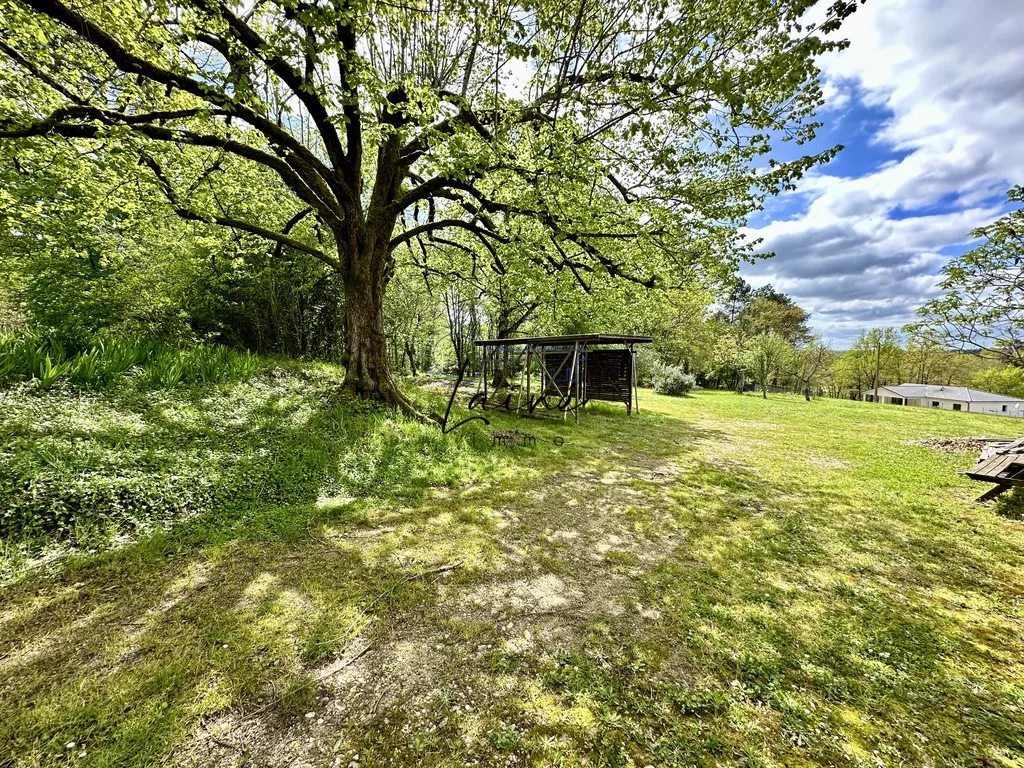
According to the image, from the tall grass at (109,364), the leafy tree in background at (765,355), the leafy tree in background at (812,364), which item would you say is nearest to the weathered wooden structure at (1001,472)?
the tall grass at (109,364)

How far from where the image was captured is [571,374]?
34.8 ft

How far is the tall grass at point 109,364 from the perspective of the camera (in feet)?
15.5

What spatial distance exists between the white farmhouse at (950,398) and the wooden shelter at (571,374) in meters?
44.1

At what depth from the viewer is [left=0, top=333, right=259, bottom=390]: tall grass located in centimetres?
473

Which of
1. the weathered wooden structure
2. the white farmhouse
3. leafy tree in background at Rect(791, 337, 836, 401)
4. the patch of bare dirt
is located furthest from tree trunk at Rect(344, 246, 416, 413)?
the white farmhouse

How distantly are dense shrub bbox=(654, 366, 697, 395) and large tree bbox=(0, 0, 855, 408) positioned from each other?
1688cm

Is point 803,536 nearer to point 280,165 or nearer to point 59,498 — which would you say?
A: point 59,498

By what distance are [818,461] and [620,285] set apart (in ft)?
17.9

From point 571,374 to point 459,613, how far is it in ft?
27.4

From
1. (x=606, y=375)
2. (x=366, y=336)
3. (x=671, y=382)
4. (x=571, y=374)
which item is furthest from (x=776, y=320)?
(x=366, y=336)

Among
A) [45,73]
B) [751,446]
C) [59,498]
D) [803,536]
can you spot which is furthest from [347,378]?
[751,446]

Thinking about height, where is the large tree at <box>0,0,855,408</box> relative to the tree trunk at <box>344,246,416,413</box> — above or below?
above

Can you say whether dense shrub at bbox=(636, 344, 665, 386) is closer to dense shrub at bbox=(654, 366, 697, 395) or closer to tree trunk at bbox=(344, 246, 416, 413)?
dense shrub at bbox=(654, 366, 697, 395)

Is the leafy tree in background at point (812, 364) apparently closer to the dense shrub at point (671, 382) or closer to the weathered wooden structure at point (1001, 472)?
the dense shrub at point (671, 382)
